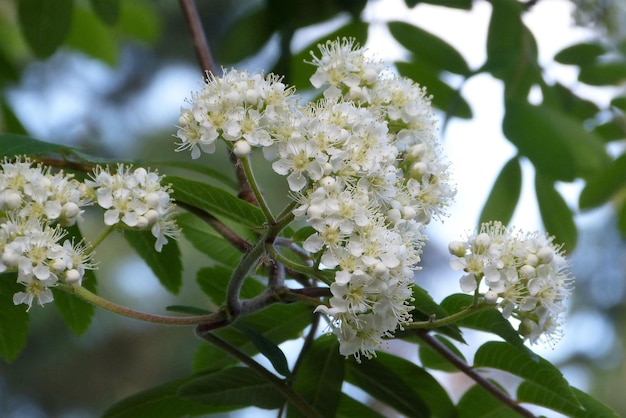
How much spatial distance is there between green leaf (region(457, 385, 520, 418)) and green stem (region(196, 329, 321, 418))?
304mm

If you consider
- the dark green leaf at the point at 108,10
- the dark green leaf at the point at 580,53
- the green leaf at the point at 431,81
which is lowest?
the dark green leaf at the point at 108,10

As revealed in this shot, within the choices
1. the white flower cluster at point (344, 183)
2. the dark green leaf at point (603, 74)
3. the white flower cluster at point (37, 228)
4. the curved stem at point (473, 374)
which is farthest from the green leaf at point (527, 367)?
the dark green leaf at point (603, 74)

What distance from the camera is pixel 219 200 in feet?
4.55

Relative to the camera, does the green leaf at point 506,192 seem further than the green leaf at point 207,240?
Yes

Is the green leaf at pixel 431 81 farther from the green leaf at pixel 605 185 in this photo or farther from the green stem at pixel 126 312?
the green stem at pixel 126 312

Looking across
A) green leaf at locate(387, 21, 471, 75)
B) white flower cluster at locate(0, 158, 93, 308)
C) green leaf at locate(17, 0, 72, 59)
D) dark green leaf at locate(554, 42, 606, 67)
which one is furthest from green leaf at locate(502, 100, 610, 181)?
green leaf at locate(17, 0, 72, 59)

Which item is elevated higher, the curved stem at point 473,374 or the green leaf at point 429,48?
the green leaf at point 429,48

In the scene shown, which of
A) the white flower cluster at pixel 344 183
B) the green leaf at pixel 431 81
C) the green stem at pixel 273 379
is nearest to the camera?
the white flower cluster at pixel 344 183

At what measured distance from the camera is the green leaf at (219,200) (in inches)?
53.7

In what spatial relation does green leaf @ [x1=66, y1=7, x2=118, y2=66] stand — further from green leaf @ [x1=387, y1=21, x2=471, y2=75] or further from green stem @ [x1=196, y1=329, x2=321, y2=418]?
green stem @ [x1=196, y1=329, x2=321, y2=418]

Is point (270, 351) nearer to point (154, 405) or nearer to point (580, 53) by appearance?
point (154, 405)

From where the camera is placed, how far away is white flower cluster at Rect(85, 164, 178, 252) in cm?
129

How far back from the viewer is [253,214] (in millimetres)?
1373

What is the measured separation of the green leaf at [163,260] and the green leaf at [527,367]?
60 cm
